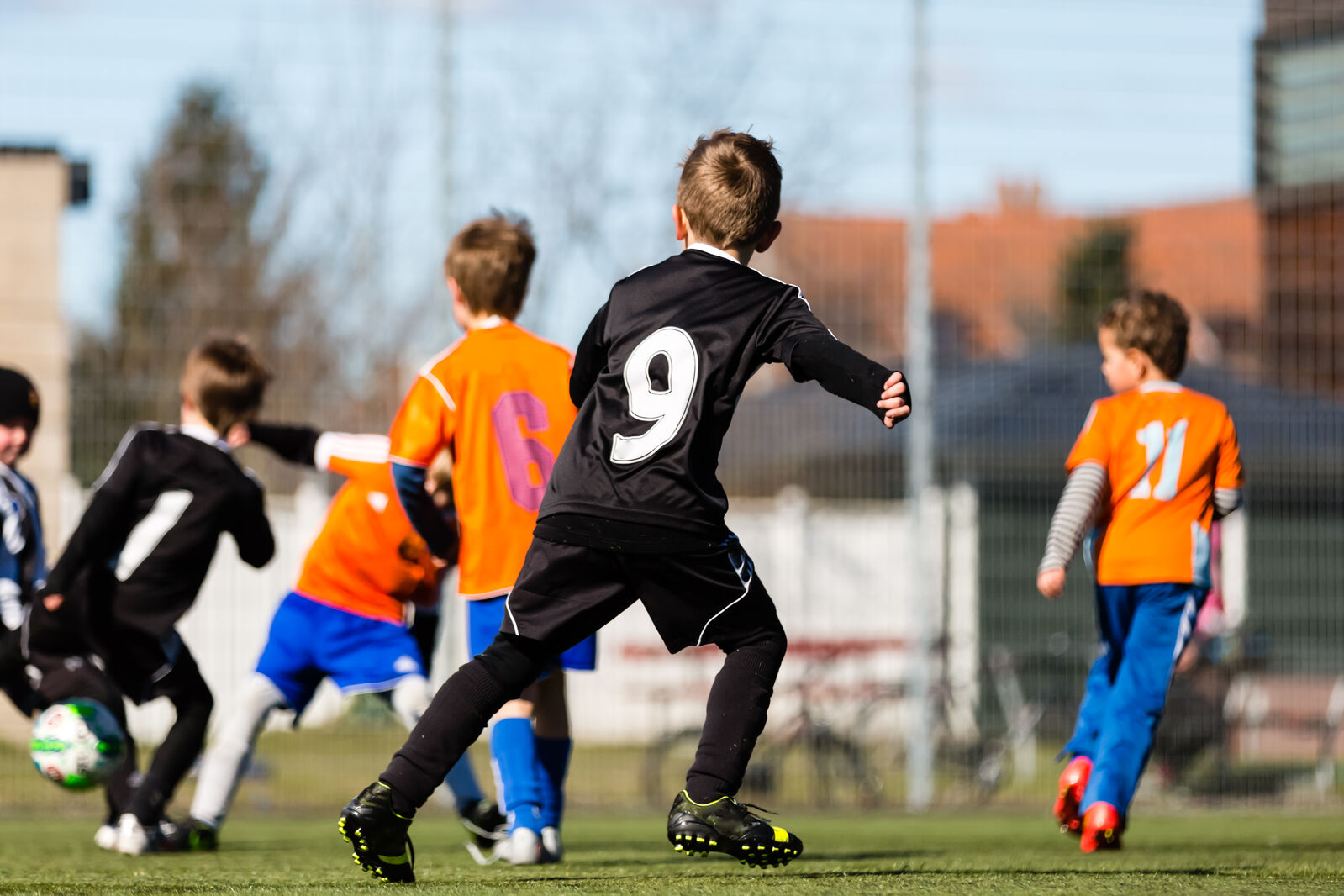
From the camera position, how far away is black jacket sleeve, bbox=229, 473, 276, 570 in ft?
17.5

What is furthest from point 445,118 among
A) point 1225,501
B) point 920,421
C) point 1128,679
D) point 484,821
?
point 1128,679

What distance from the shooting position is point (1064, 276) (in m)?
9.48

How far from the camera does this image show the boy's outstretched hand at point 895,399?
325 centimetres

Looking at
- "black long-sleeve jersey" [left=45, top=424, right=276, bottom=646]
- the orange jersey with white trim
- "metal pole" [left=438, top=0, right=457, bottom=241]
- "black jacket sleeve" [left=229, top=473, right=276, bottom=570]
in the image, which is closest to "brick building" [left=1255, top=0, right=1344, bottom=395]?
"metal pole" [left=438, top=0, right=457, bottom=241]

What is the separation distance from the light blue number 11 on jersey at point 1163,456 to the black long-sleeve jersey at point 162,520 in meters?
2.73

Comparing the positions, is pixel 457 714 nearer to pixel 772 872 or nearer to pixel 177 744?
pixel 772 872

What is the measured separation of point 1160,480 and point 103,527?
3.17 m

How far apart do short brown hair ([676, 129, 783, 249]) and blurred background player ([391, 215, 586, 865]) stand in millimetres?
1096

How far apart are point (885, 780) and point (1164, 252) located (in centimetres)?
342

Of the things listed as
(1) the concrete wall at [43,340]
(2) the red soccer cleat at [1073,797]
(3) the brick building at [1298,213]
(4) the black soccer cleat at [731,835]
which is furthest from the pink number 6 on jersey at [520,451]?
(3) the brick building at [1298,213]

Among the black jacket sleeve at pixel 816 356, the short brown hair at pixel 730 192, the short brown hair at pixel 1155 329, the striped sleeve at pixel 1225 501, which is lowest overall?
the striped sleeve at pixel 1225 501

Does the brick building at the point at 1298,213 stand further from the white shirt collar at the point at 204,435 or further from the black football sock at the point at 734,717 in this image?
the black football sock at the point at 734,717

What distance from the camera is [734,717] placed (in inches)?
142

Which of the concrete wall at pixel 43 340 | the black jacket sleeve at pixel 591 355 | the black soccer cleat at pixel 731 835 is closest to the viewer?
the black soccer cleat at pixel 731 835
